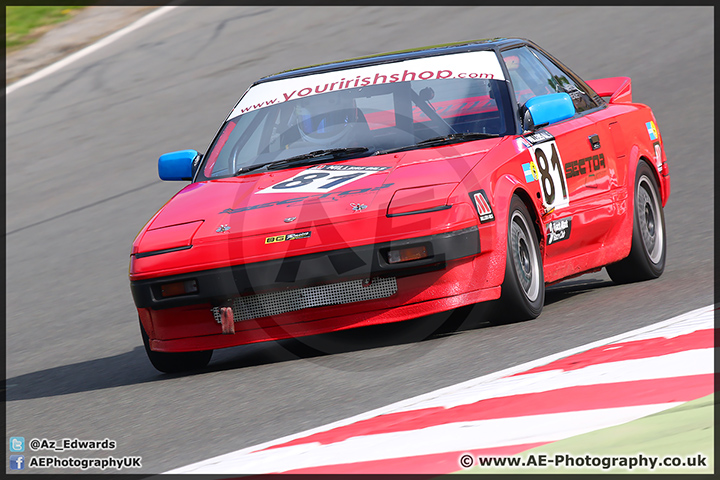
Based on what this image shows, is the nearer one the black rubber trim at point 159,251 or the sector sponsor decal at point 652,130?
the black rubber trim at point 159,251

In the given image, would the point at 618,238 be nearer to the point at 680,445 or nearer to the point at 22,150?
the point at 680,445

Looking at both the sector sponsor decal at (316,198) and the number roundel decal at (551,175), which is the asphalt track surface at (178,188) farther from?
the sector sponsor decal at (316,198)

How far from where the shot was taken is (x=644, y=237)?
7.39 metres

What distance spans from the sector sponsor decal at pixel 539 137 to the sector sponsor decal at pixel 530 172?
19 centimetres

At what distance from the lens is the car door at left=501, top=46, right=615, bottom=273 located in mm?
6344

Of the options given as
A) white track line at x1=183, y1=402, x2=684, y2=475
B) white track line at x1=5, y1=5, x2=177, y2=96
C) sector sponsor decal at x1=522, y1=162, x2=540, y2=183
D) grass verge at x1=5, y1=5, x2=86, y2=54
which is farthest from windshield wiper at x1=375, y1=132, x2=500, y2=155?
grass verge at x1=5, y1=5, x2=86, y2=54

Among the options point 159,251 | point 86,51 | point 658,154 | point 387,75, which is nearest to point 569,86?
point 658,154

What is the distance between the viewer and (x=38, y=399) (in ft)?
18.6

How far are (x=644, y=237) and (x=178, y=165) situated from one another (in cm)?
302

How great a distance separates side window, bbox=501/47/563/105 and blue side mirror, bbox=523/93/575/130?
0.30m

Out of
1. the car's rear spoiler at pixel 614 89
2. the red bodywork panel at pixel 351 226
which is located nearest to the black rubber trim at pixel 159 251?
the red bodywork panel at pixel 351 226

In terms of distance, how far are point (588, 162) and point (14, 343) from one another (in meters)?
3.96

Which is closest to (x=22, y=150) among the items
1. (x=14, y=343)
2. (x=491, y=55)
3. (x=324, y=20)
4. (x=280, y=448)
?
(x=324, y=20)

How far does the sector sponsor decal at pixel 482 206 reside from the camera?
17.9 ft
